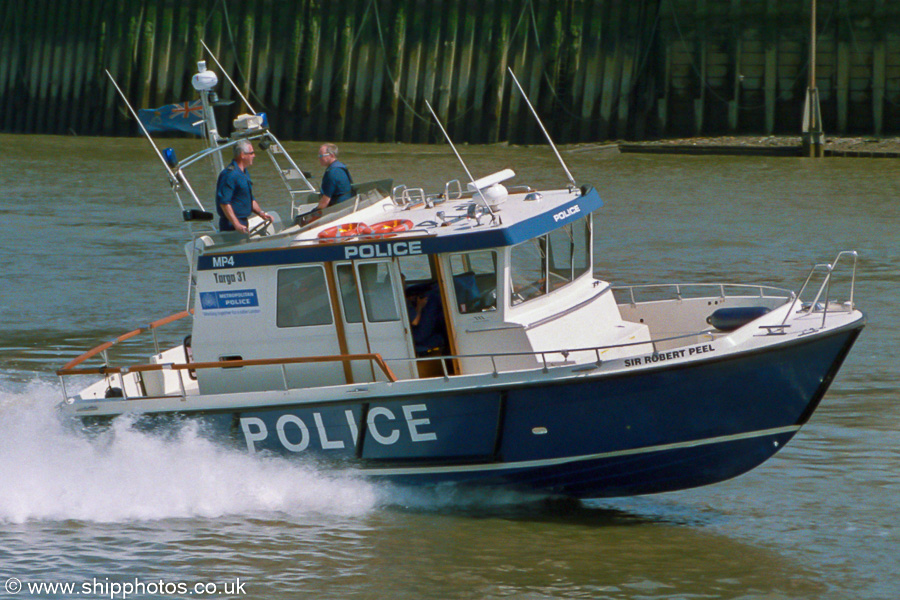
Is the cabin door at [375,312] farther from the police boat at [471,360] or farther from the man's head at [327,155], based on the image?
the man's head at [327,155]

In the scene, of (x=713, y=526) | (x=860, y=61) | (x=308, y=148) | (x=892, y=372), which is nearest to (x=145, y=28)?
(x=308, y=148)

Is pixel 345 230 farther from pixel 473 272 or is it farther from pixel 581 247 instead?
pixel 581 247

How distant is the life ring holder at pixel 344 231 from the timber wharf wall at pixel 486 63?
2431cm

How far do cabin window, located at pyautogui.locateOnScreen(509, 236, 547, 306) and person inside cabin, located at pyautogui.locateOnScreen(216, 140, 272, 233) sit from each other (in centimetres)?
203

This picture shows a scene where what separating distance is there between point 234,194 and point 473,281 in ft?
6.63

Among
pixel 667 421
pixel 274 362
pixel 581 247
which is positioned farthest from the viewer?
pixel 581 247

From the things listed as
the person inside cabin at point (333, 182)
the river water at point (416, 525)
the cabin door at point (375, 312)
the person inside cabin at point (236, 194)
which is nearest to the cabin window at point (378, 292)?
the cabin door at point (375, 312)

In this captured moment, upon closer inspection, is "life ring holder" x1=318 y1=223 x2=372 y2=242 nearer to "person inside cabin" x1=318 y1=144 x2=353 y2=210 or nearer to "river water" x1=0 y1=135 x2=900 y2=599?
"person inside cabin" x1=318 y1=144 x2=353 y2=210

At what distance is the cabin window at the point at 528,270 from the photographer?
886 cm

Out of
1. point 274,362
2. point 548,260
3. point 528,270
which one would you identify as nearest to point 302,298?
point 274,362

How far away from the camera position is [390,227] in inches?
352

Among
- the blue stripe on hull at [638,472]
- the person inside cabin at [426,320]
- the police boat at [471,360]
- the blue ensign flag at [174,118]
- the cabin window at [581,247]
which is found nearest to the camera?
the police boat at [471,360]

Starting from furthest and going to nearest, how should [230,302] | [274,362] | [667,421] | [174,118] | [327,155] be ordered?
[174,118]
[327,155]
[230,302]
[274,362]
[667,421]

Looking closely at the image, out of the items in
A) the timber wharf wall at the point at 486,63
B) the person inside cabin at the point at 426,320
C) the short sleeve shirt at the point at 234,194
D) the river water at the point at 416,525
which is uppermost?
the timber wharf wall at the point at 486,63
